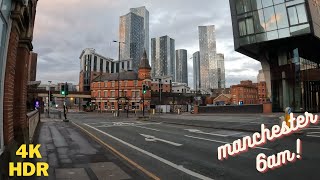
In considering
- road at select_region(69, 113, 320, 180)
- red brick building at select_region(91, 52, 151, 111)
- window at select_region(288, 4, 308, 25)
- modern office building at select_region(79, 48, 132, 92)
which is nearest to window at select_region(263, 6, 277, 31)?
window at select_region(288, 4, 308, 25)

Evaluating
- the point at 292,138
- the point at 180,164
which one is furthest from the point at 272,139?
the point at 180,164

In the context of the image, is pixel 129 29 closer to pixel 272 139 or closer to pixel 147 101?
pixel 147 101

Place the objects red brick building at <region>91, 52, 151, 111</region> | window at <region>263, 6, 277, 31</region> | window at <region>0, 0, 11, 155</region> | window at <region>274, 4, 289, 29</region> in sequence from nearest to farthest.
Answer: window at <region>0, 0, 11, 155</region> < window at <region>274, 4, 289, 29</region> < window at <region>263, 6, 277, 31</region> < red brick building at <region>91, 52, 151, 111</region>

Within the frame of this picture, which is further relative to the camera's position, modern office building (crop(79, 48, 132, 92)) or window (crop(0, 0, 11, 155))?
modern office building (crop(79, 48, 132, 92))

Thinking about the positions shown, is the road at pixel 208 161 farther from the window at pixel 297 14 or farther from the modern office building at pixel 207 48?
the modern office building at pixel 207 48

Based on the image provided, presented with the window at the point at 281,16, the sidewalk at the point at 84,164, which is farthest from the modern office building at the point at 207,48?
the sidewalk at the point at 84,164

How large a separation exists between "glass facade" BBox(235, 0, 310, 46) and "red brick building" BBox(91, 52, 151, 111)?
5958 centimetres

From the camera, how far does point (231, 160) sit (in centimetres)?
1024

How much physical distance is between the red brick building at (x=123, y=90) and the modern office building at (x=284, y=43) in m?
56.8

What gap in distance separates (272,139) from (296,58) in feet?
103

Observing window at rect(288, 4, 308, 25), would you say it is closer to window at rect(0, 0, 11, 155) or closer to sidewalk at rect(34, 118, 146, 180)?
sidewalk at rect(34, 118, 146, 180)

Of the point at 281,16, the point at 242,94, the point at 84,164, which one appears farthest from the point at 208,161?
the point at 242,94

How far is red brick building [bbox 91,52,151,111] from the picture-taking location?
101375mm

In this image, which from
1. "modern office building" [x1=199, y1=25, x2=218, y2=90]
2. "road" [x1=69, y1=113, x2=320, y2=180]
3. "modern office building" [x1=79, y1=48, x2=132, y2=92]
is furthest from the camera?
"modern office building" [x1=79, y1=48, x2=132, y2=92]
